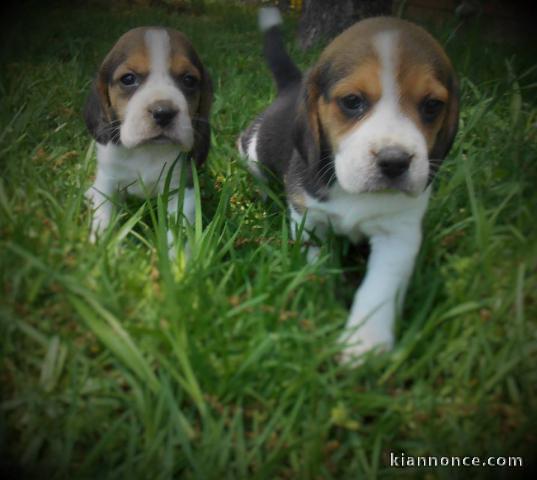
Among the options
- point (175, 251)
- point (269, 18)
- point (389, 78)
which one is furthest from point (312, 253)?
point (269, 18)

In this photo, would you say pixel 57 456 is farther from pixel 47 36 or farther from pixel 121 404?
pixel 47 36

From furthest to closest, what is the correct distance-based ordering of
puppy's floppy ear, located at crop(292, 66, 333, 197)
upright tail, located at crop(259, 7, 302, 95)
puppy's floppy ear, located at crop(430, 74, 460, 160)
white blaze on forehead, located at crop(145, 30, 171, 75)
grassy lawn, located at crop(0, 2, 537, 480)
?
1. upright tail, located at crop(259, 7, 302, 95)
2. white blaze on forehead, located at crop(145, 30, 171, 75)
3. puppy's floppy ear, located at crop(292, 66, 333, 197)
4. puppy's floppy ear, located at crop(430, 74, 460, 160)
5. grassy lawn, located at crop(0, 2, 537, 480)

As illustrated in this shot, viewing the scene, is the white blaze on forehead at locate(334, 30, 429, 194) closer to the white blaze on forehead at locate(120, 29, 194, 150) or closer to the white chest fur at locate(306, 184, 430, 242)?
the white chest fur at locate(306, 184, 430, 242)

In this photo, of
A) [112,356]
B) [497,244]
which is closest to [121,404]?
[112,356]

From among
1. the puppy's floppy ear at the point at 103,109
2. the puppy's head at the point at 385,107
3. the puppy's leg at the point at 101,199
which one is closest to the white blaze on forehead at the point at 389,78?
the puppy's head at the point at 385,107

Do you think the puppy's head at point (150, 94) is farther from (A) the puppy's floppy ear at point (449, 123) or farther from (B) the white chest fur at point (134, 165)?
(A) the puppy's floppy ear at point (449, 123)

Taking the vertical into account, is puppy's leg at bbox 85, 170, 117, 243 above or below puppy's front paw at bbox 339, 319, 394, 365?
above

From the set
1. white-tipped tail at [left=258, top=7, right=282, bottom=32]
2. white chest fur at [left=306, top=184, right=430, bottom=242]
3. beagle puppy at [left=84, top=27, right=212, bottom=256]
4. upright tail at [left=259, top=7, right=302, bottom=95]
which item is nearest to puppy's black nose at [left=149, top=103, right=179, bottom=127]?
beagle puppy at [left=84, top=27, right=212, bottom=256]

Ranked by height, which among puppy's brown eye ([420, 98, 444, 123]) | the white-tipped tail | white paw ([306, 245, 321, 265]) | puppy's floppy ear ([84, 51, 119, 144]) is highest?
the white-tipped tail
